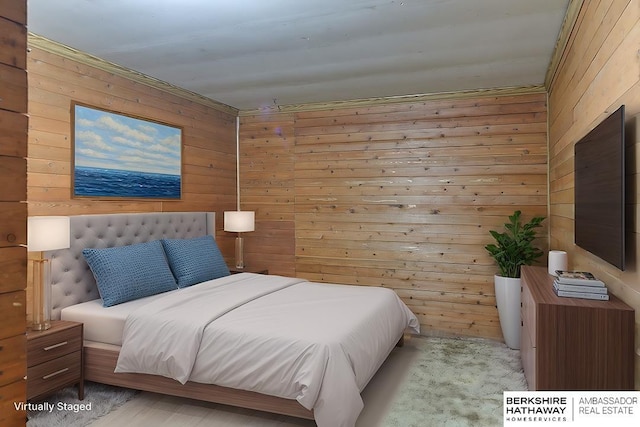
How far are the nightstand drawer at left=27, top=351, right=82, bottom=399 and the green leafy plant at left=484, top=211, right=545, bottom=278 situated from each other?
3643 mm

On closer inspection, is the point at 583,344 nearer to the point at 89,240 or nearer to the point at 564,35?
the point at 564,35

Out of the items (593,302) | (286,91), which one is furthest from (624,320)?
(286,91)

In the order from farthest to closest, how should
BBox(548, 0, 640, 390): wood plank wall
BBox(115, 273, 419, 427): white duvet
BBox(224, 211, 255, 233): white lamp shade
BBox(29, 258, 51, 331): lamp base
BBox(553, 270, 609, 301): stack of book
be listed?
1. BBox(224, 211, 255, 233): white lamp shade
2. BBox(29, 258, 51, 331): lamp base
3. BBox(115, 273, 419, 427): white duvet
4. BBox(553, 270, 609, 301): stack of book
5. BBox(548, 0, 640, 390): wood plank wall

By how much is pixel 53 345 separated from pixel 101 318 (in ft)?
1.14

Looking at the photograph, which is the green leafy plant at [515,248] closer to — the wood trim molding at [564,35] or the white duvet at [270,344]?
the wood trim molding at [564,35]

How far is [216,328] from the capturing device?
265cm

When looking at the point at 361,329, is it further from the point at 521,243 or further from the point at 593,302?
the point at 521,243

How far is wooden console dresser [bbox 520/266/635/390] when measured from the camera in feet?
6.09

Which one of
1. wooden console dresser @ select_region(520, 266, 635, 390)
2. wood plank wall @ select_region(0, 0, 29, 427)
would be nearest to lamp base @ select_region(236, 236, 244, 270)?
wooden console dresser @ select_region(520, 266, 635, 390)

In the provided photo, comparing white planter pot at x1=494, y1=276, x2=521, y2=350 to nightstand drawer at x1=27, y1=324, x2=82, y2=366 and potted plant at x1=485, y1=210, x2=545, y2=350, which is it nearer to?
potted plant at x1=485, y1=210, x2=545, y2=350

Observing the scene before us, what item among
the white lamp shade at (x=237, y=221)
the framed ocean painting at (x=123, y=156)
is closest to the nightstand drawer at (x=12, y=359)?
the framed ocean painting at (x=123, y=156)

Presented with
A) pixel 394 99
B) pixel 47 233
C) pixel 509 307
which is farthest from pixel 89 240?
A: pixel 509 307

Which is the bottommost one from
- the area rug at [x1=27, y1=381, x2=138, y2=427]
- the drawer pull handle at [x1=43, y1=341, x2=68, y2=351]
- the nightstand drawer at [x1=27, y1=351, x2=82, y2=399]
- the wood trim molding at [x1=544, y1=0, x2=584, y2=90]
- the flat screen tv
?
the area rug at [x1=27, y1=381, x2=138, y2=427]

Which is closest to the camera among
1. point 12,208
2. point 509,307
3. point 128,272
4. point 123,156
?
point 12,208
